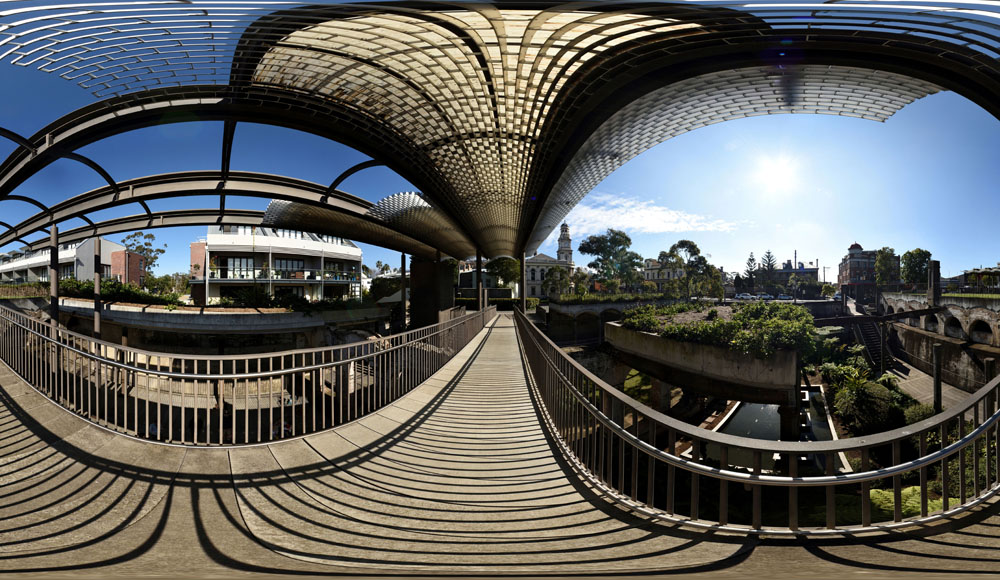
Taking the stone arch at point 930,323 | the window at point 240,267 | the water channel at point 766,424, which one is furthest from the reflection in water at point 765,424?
the window at point 240,267

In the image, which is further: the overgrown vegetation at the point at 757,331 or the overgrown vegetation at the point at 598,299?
the overgrown vegetation at the point at 598,299

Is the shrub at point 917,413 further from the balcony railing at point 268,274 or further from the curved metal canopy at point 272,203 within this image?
the balcony railing at point 268,274

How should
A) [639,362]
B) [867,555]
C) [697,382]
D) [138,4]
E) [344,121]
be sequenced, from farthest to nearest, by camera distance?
[639,362], [697,382], [344,121], [138,4], [867,555]

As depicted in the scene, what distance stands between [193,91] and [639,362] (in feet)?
44.5

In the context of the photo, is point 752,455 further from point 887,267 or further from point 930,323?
point 887,267

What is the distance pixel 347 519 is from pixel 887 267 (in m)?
72.0

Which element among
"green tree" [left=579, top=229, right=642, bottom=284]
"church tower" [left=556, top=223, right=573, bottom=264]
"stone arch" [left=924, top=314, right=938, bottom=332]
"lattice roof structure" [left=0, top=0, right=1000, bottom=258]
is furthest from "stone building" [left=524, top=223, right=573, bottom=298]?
"lattice roof structure" [left=0, top=0, right=1000, bottom=258]

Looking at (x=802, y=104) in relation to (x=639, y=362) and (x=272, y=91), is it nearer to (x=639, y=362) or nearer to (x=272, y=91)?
(x=639, y=362)

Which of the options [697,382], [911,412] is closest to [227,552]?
[697,382]

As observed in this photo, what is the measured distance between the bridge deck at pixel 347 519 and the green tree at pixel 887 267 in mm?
66969

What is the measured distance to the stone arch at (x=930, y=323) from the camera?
73.7ft

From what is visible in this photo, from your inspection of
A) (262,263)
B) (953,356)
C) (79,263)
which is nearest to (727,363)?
(953,356)

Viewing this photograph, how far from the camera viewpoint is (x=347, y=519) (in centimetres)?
248

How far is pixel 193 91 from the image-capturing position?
18.5 ft
